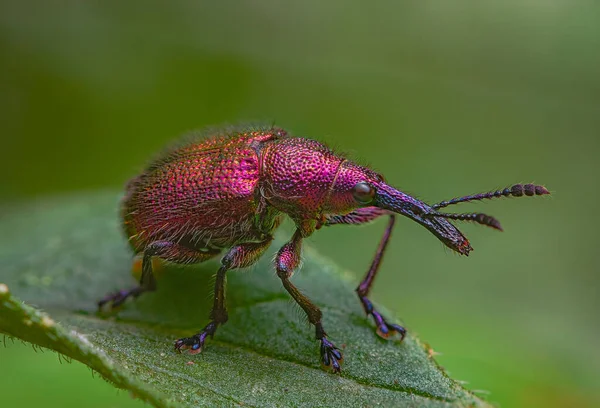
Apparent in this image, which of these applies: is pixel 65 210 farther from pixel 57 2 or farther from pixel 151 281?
pixel 57 2

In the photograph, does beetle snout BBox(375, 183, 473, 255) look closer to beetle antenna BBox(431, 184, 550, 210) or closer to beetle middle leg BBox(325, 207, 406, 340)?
beetle antenna BBox(431, 184, 550, 210)

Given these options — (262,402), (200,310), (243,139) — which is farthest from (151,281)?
(262,402)

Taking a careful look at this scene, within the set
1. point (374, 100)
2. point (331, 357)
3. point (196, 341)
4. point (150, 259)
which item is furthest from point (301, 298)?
point (374, 100)

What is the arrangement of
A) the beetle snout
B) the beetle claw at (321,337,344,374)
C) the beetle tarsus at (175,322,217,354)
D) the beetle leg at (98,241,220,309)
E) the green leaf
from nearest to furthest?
the green leaf < the beetle claw at (321,337,344,374) < the beetle tarsus at (175,322,217,354) < the beetle snout < the beetle leg at (98,241,220,309)

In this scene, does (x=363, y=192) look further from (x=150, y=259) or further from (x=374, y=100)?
(x=374, y=100)

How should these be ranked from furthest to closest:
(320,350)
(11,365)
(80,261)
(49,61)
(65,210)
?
(49,61)
(65,210)
(80,261)
(11,365)
(320,350)

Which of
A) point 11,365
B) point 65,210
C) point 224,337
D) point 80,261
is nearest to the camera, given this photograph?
point 224,337

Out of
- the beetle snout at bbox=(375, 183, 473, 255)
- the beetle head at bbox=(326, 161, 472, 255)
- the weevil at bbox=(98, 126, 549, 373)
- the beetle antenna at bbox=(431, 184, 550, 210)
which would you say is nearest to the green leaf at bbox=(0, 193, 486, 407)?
the weevil at bbox=(98, 126, 549, 373)
